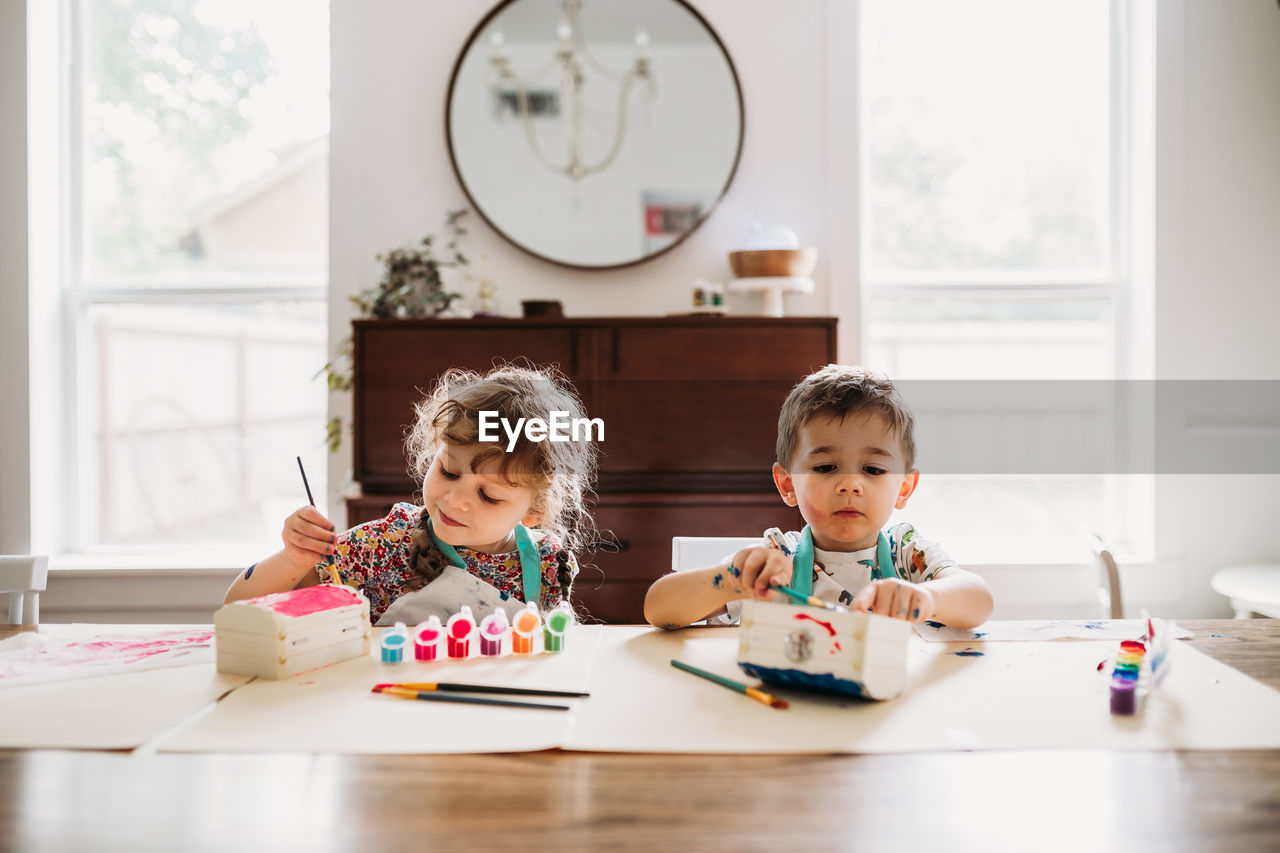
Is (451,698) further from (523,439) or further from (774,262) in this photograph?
(774,262)

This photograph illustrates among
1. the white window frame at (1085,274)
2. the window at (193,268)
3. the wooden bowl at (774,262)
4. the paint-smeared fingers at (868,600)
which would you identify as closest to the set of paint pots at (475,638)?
the paint-smeared fingers at (868,600)

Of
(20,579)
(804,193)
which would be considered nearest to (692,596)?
(20,579)

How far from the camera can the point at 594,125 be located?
294cm

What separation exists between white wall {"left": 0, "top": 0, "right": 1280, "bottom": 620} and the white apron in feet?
5.49

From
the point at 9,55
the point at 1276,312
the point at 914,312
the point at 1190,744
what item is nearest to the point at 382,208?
the point at 9,55

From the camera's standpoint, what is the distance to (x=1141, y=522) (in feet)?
10.0

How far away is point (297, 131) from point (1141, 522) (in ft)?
10.4

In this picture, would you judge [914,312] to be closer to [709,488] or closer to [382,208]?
[709,488]

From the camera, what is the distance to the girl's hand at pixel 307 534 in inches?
50.3

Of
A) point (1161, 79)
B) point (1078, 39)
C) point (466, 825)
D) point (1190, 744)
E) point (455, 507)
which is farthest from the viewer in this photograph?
point (1078, 39)

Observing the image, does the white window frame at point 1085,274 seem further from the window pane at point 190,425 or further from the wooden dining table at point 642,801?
the wooden dining table at point 642,801

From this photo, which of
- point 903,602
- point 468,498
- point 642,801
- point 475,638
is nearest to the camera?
point 642,801

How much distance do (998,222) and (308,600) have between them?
2.76 metres

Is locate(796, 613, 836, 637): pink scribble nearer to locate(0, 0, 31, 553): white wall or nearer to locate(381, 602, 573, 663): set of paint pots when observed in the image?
locate(381, 602, 573, 663): set of paint pots
